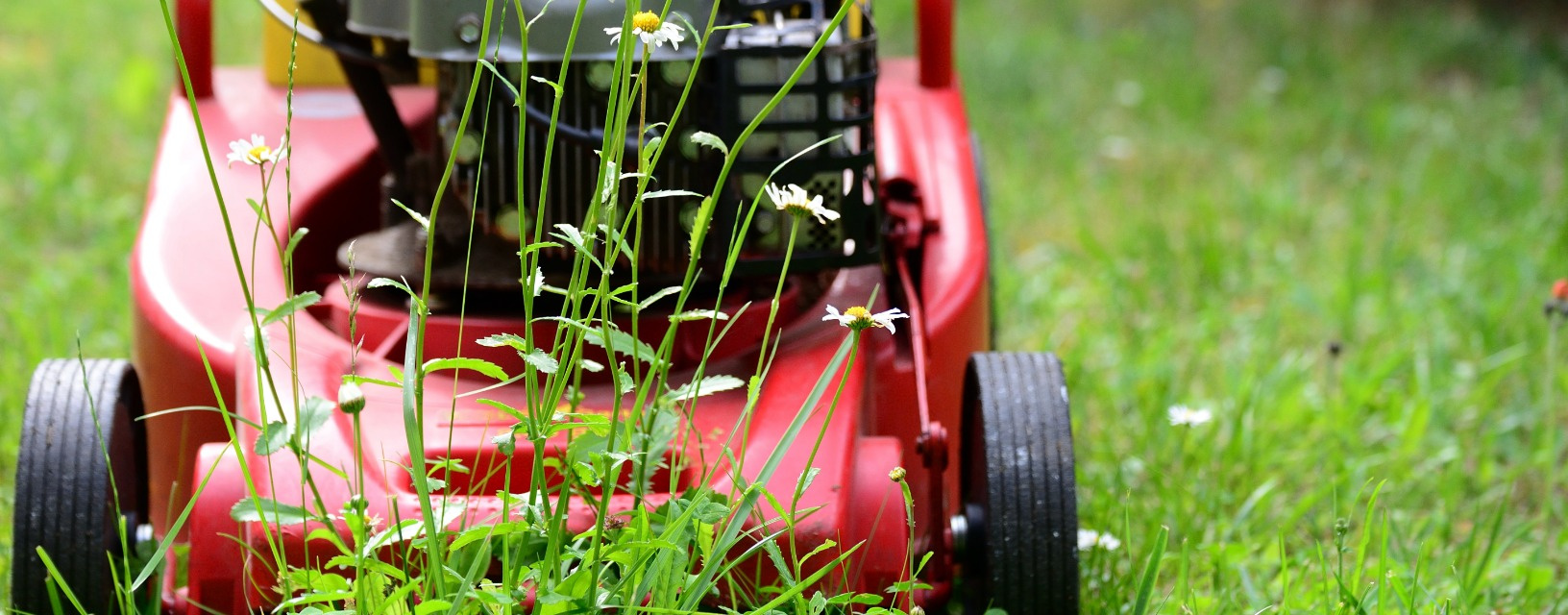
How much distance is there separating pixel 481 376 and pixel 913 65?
3.05 ft

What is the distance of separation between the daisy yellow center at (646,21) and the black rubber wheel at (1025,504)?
586mm

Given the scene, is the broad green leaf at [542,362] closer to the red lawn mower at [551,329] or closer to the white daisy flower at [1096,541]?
the red lawn mower at [551,329]

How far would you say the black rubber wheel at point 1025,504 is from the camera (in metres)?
1.37

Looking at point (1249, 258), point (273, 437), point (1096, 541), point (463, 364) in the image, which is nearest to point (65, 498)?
point (273, 437)

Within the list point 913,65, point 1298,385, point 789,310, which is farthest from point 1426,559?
point 913,65

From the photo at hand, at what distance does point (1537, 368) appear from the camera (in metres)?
2.34

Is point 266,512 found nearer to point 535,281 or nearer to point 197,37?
point 535,281

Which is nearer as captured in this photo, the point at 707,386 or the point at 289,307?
the point at 289,307

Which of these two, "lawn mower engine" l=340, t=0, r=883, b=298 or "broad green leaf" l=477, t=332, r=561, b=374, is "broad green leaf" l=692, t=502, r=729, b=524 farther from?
"lawn mower engine" l=340, t=0, r=883, b=298

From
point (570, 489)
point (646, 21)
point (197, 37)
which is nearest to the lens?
point (646, 21)

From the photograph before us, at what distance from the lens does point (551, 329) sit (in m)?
1.48

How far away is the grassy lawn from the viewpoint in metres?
1.82

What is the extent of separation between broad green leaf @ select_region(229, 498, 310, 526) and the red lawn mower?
0.09 meters

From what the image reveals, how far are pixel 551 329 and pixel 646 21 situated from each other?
22.5 inches
